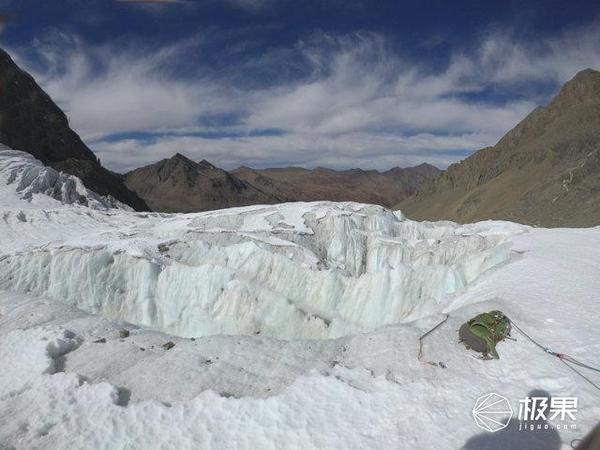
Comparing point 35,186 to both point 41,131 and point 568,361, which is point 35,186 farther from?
point 41,131

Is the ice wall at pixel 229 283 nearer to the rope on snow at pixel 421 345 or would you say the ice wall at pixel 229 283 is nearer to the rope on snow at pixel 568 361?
the rope on snow at pixel 421 345

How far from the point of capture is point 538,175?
353 feet

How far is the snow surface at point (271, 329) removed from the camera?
794cm

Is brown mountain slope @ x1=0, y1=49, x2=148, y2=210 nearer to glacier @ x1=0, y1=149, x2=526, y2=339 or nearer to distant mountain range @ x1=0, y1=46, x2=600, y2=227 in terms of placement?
distant mountain range @ x1=0, y1=46, x2=600, y2=227

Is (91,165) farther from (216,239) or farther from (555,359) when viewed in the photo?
(555,359)

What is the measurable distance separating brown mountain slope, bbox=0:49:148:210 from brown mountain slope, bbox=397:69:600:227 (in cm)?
7969

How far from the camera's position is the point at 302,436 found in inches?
297

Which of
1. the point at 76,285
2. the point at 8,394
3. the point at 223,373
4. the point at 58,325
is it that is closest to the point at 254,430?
the point at 223,373

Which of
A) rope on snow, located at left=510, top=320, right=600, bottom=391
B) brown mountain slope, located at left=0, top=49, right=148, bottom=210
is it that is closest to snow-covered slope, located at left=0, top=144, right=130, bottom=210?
rope on snow, located at left=510, top=320, right=600, bottom=391

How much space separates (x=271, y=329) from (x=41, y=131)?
79.6 meters

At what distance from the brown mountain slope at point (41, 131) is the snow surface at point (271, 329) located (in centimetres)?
5020

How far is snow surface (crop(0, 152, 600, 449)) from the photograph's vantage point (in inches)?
313

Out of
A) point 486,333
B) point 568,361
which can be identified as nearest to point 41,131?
point 486,333

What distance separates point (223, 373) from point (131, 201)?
80767 mm
